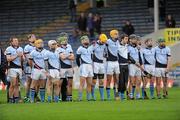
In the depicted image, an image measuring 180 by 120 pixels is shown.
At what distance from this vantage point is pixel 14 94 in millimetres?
29266

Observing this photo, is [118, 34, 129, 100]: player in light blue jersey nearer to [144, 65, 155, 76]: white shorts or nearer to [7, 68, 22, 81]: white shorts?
[144, 65, 155, 76]: white shorts

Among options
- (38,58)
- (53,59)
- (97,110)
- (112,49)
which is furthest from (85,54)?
(97,110)

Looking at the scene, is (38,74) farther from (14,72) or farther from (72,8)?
(72,8)

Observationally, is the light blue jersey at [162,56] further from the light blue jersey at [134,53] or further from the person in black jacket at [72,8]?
the person in black jacket at [72,8]

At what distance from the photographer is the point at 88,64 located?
2980cm

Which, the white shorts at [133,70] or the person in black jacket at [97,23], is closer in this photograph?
the white shorts at [133,70]

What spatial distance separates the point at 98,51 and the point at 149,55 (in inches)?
80.3

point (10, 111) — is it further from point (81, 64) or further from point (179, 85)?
point (179, 85)

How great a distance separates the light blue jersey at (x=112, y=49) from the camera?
2983 centimetres

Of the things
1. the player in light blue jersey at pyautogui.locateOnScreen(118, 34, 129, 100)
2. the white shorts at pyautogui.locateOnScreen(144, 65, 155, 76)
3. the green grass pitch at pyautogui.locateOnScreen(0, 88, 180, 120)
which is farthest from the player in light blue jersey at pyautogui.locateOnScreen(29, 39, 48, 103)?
the white shorts at pyautogui.locateOnScreen(144, 65, 155, 76)

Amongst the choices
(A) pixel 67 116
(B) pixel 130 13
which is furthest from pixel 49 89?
(B) pixel 130 13

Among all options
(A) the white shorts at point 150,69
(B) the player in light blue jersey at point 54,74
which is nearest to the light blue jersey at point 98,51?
(B) the player in light blue jersey at point 54,74

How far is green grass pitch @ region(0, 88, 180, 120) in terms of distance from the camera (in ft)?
73.1

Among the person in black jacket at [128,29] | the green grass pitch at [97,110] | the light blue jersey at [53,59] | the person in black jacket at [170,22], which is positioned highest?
the person in black jacket at [170,22]
